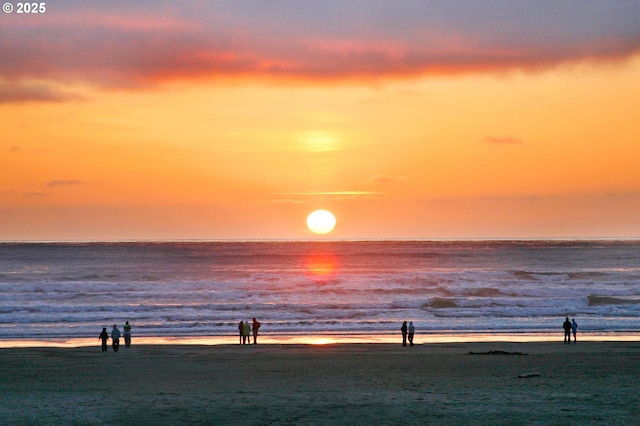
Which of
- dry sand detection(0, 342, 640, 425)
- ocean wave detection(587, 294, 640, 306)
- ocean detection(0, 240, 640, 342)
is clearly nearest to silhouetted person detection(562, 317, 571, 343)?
dry sand detection(0, 342, 640, 425)

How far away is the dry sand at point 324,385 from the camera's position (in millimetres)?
16156

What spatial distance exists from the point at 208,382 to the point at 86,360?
27.2ft

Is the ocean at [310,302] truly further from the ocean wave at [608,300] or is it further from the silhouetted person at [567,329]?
the silhouetted person at [567,329]

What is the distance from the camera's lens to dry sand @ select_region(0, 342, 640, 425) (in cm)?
1616

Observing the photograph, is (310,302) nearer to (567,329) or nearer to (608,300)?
(608,300)

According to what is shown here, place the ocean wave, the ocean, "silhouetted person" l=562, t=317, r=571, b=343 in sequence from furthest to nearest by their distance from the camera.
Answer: the ocean wave → the ocean → "silhouetted person" l=562, t=317, r=571, b=343

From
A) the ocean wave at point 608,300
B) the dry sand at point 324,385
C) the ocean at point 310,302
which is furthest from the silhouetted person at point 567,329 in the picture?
the ocean wave at point 608,300

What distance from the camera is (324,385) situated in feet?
67.4

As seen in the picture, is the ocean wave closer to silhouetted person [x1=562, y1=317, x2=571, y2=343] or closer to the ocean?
the ocean

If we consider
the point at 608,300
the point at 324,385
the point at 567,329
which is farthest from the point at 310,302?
the point at 324,385

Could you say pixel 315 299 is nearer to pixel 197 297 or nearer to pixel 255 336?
pixel 197 297

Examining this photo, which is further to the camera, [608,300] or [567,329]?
[608,300]

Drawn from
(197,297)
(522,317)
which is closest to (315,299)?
(197,297)

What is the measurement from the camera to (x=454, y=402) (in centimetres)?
1769
